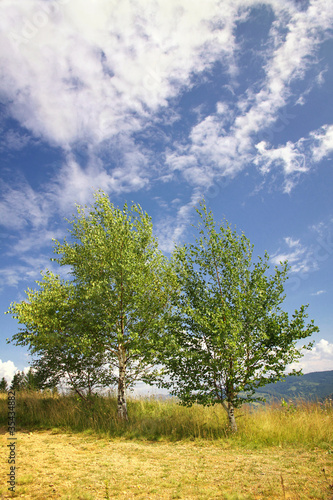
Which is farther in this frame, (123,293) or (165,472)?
(123,293)

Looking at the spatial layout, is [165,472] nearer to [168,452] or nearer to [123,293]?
[168,452]

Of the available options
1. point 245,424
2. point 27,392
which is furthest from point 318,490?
point 27,392

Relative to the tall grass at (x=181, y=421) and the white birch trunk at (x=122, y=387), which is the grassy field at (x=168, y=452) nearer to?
the tall grass at (x=181, y=421)

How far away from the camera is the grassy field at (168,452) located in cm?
651

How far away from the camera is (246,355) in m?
12.9

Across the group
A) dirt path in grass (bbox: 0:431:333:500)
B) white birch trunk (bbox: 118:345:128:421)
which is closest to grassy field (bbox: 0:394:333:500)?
dirt path in grass (bbox: 0:431:333:500)

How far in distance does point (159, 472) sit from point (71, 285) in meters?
11.8

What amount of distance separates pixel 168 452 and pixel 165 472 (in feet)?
8.90

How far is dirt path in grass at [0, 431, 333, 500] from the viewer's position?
626 cm

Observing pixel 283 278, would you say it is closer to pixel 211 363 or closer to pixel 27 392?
pixel 211 363

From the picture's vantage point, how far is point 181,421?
14047 mm

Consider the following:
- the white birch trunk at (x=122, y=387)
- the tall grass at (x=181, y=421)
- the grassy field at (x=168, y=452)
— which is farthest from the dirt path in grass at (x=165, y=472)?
the white birch trunk at (x=122, y=387)

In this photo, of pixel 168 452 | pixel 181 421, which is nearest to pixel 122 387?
pixel 181 421

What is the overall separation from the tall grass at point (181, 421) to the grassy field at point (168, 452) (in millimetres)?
51
